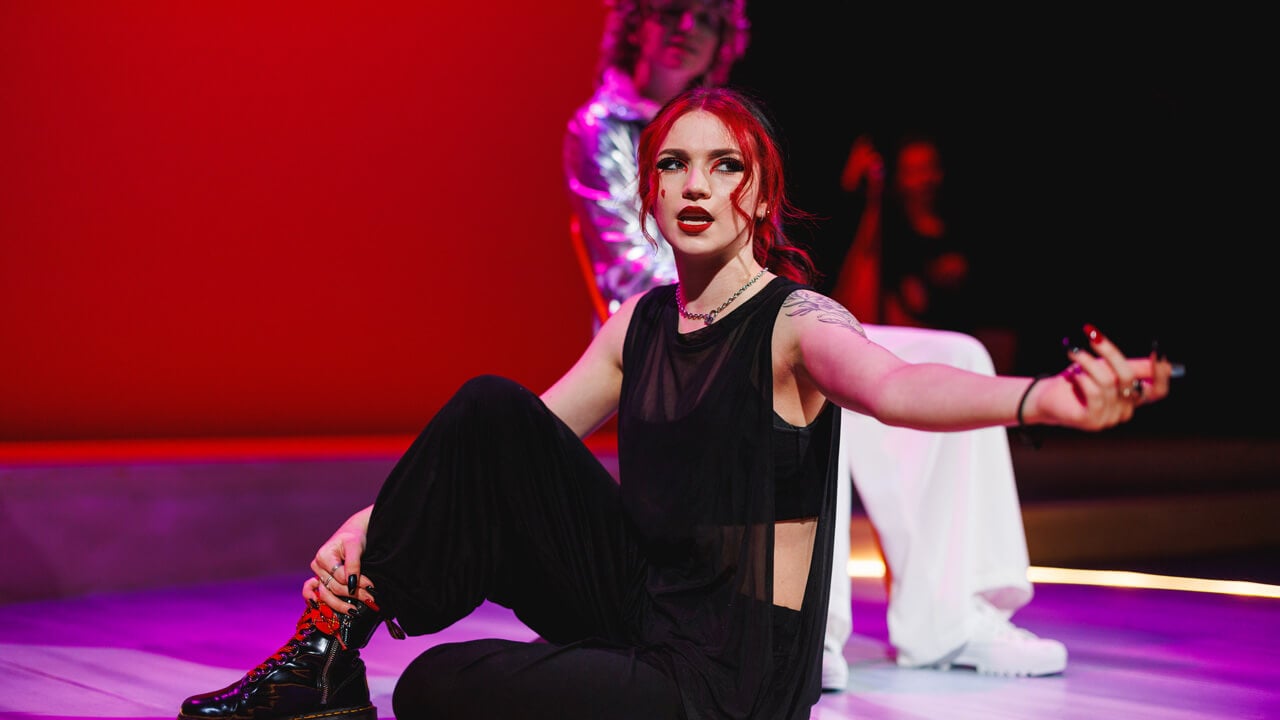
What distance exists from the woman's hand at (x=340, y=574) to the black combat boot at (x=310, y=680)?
0.02m

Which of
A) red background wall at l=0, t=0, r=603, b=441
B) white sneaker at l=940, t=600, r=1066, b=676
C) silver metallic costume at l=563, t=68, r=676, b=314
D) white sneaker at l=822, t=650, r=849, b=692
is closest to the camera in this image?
white sneaker at l=822, t=650, r=849, b=692

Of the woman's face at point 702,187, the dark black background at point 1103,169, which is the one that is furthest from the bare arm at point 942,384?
the dark black background at point 1103,169

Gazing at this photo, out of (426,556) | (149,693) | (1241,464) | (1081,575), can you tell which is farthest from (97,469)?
(1241,464)

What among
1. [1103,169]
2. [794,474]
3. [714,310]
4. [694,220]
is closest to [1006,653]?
[794,474]

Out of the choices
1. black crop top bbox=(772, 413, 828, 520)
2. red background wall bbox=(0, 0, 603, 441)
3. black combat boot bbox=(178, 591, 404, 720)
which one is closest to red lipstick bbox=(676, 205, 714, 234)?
black crop top bbox=(772, 413, 828, 520)

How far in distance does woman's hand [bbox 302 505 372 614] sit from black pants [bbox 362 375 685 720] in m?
0.02

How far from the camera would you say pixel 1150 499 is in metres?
4.37

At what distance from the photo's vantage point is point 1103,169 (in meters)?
6.62

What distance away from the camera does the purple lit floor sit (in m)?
2.16

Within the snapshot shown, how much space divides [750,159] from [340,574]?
0.74m

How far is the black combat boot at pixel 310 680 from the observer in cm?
167

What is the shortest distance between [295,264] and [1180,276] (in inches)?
172

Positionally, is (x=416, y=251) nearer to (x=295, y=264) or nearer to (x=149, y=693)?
(x=295, y=264)

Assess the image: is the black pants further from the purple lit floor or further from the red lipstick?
the purple lit floor
